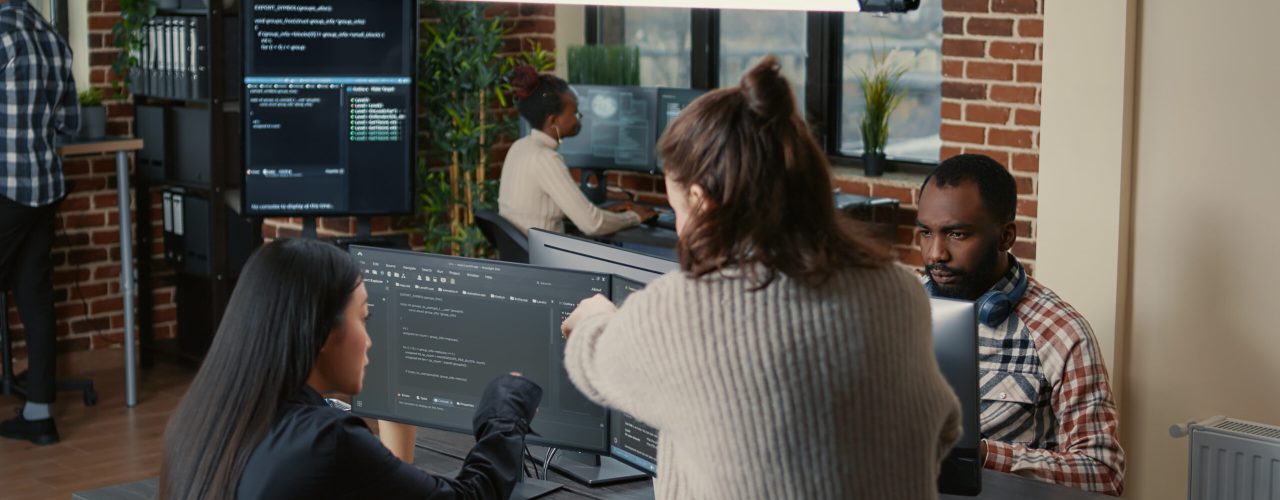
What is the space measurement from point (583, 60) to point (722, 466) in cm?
424

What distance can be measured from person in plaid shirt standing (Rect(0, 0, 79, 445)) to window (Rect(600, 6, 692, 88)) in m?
2.17

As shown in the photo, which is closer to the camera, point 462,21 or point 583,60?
point 462,21

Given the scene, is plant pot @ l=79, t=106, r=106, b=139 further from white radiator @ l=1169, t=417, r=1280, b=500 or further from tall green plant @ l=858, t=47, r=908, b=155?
white radiator @ l=1169, t=417, r=1280, b=500

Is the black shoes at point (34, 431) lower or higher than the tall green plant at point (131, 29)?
lower

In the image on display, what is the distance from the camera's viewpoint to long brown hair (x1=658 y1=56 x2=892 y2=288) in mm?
1616

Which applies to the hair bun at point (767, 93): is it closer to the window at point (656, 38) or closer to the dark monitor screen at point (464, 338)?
the dark monitor screen at point (464, 338)

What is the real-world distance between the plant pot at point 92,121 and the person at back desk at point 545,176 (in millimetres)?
1575

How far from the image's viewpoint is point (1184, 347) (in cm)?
345

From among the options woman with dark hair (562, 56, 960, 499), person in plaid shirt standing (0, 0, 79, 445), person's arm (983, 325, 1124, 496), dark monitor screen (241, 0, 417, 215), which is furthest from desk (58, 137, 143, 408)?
Result: woman with dark hair (562, 56, 960, 499)

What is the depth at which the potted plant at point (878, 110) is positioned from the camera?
5059 mm

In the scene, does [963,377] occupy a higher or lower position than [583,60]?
lower

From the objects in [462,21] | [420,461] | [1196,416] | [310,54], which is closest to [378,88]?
[310,54]

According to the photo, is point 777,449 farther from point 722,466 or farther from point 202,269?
point 202,269

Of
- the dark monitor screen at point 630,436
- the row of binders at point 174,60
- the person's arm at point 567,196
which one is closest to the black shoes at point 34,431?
the row of binders at point 174,60
